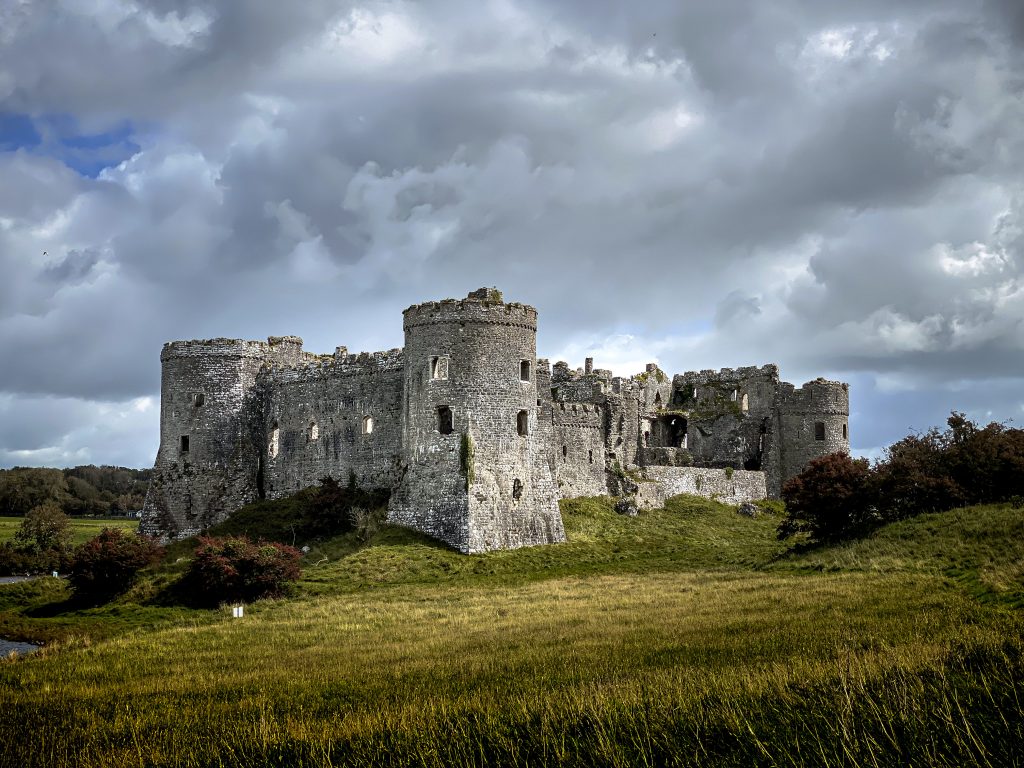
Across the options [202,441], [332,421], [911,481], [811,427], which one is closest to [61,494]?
[202,441]

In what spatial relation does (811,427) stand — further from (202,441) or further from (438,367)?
(202,441)

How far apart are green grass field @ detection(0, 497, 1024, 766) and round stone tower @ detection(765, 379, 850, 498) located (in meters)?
21.3

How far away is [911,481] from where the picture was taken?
35.8 meters

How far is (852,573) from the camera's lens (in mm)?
28891

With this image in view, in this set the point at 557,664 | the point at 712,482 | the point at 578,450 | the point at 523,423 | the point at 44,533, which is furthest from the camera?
the point at 44,533

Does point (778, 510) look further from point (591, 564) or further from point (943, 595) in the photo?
point (943, 595)

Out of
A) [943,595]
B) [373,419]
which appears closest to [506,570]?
[373,419]

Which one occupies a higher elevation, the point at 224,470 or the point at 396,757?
the point at 224,470

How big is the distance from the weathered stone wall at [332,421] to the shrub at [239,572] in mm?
8061

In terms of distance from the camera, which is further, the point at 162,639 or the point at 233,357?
the point at 233,357

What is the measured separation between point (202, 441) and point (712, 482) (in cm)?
2562

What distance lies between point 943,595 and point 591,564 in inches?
635

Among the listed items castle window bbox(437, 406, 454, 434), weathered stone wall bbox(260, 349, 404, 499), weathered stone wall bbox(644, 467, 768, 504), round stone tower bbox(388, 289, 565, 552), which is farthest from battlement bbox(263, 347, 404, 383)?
weathered stone wall bbox(644, 467, 768, 504)

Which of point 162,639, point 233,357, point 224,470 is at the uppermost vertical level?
point 233,357
